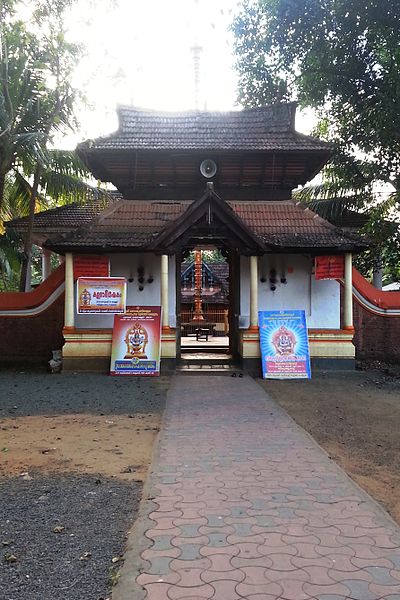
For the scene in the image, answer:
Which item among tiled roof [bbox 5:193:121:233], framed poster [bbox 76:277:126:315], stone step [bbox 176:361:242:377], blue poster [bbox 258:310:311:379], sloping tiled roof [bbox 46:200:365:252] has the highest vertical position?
tiled roof [bbox 5:193:121:233]

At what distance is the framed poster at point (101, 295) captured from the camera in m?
11.8

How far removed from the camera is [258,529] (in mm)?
3625

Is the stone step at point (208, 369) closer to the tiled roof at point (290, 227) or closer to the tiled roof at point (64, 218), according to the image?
the tiled roof at point (290, 227)

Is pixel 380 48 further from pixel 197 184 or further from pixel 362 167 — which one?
pixel 197 184

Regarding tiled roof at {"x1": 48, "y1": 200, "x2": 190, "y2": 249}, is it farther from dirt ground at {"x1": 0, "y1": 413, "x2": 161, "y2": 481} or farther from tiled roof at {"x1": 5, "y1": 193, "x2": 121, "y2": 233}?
dirt ground at {"x1": 0, "y1": 413, "x2": 161, "y2": 481}

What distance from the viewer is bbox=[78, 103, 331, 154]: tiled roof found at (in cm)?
1332

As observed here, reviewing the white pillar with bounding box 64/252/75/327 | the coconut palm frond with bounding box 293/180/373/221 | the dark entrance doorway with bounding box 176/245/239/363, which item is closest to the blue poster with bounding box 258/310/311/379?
the white pillar with bounding box 64/252/75/327

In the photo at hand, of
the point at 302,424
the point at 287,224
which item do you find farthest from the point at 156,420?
the point at 287,224

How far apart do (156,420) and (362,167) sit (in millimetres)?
11491

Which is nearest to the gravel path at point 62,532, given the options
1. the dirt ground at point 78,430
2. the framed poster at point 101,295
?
the dirt ground at point 78,430

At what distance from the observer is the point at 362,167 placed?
1576 centimetres

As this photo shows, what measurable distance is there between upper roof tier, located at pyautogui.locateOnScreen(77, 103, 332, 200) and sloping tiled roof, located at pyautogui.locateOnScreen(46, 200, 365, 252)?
497 millimetres

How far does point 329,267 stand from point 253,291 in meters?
1.92

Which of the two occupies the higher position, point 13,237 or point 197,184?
point 197,184
